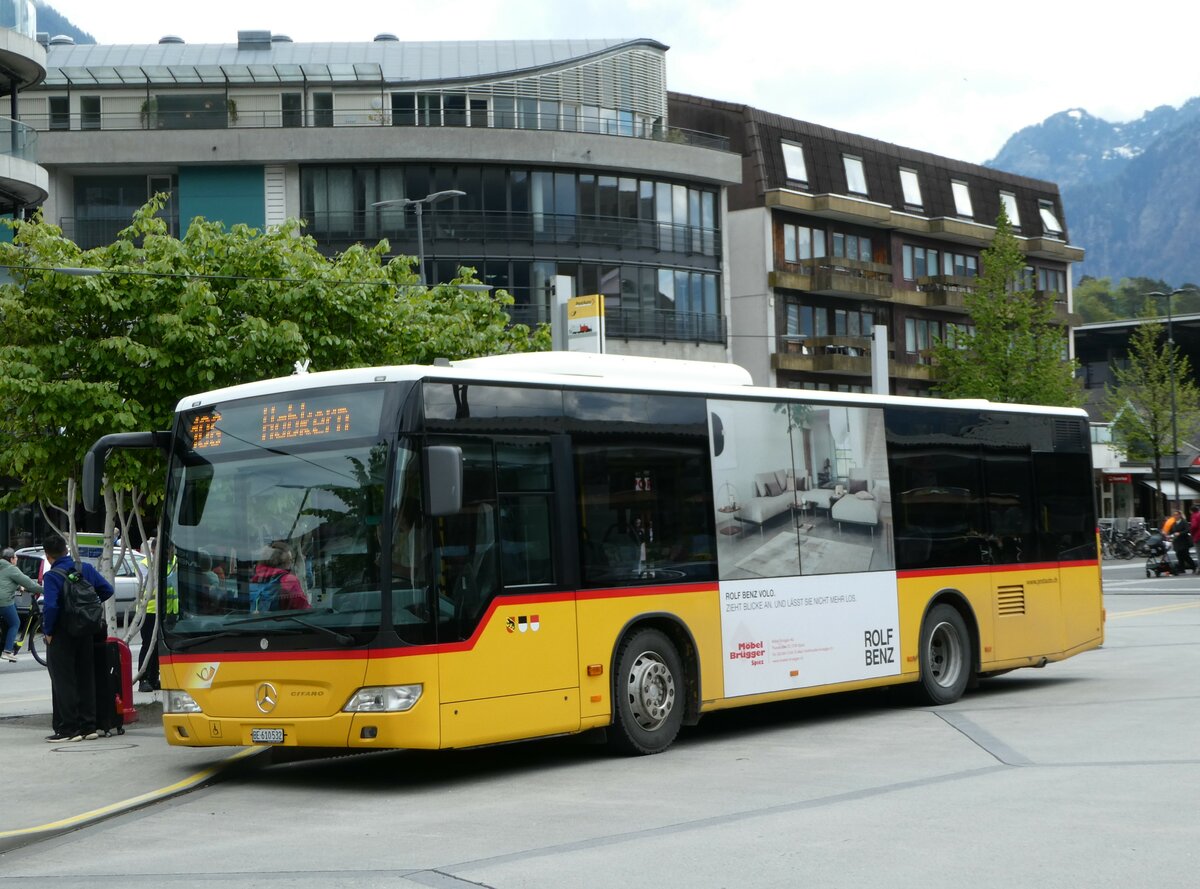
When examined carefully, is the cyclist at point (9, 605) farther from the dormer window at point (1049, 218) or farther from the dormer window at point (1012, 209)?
the dormer window at point (1049, 218)

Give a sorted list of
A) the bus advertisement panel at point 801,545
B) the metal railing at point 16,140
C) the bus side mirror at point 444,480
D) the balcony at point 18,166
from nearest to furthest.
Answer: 1. the bus side mirror at point 444,480
2. the bus advertisement panel at point 801,545
3. the balcony at point 18,166
4. the metal railing at point 16,140

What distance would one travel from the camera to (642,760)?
12.2m

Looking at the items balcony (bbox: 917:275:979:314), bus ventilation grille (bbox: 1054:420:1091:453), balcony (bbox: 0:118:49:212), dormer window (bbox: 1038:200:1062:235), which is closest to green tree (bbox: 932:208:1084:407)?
balcony (bbox: 917:275:979:314)

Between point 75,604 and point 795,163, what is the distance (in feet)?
164

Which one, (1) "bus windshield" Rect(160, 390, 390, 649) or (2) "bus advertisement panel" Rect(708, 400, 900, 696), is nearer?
(1) "bus windshield" Rect(160, 390, 390, 649)

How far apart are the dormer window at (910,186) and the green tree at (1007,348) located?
36.5 feet

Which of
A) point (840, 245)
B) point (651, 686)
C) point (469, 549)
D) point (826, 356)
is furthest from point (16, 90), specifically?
point (840, 245)

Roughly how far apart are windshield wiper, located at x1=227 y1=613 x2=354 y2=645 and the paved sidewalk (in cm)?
122

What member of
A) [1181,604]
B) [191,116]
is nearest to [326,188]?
[191,116]

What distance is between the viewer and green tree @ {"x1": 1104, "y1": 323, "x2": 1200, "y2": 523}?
63688 millimetres

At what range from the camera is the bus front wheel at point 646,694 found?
12211 millimetres

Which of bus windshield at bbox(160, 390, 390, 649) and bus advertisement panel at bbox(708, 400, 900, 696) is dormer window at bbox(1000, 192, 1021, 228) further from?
bus windshield at bbox(160, 390, 390, 649)

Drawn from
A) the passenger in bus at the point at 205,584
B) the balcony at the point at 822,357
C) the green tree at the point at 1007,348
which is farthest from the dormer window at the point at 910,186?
the passenger in bus at the point at 205,584

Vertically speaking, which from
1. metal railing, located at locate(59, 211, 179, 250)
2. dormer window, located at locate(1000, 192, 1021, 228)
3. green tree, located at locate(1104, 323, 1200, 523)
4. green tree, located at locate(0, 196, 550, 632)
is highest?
dormer window, located at locate(1000, 192, 1021, 228)
